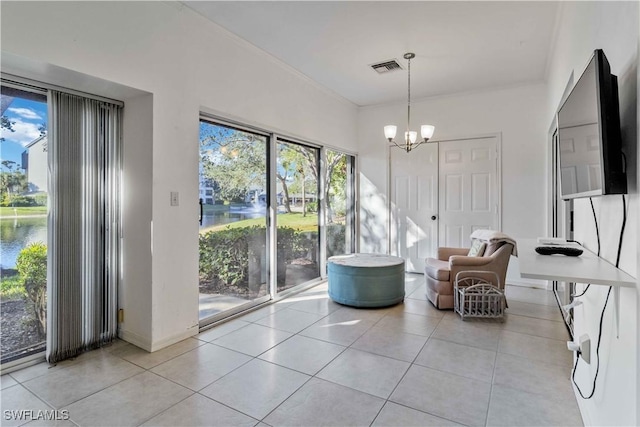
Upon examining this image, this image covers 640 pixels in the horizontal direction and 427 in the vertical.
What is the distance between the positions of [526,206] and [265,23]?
13.7 ft

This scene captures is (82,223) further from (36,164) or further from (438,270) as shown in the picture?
(438,270)

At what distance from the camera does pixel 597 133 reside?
126 cm

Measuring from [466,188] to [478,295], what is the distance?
7.46 feet

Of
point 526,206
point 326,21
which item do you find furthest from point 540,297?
point 326,21

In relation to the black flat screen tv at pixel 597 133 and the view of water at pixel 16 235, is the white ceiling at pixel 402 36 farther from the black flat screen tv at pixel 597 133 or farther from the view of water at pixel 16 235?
the view of water at pixel 16 235

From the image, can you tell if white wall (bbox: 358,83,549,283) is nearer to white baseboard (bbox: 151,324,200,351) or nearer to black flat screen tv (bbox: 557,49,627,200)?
black flat screen tv (bbox: 557,49,627,200)

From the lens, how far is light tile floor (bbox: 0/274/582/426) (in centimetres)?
191

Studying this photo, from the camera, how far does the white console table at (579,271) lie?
1.20m

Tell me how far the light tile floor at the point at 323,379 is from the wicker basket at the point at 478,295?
131 mm

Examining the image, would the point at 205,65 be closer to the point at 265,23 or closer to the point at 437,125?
the point at 265,23

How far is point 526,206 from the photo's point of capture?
477 centimetres

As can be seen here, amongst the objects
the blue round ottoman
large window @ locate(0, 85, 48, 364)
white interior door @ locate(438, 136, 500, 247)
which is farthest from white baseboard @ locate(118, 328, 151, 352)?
white interior door @ locate(438, 136, 500, 247)
